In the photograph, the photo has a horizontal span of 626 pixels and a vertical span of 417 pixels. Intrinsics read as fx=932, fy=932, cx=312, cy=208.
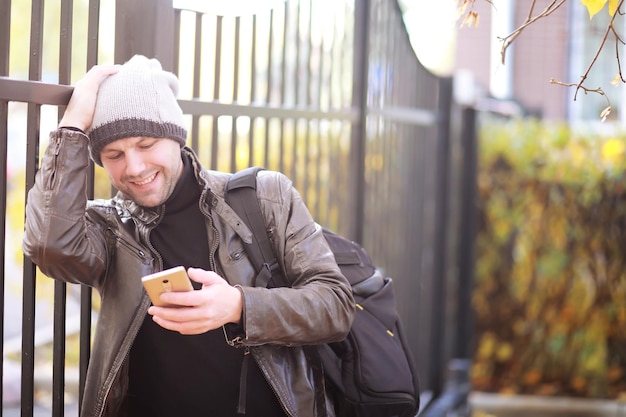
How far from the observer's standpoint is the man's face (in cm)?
237

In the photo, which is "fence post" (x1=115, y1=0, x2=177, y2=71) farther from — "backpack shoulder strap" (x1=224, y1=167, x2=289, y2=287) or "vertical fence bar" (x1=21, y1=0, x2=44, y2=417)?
"backpack shoulder strap" (x1=224, y1=167, x2=289, y2=287)

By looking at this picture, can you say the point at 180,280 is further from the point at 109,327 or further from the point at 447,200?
the point at 447,200

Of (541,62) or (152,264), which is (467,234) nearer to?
(152,264)

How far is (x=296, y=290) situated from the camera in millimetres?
2395

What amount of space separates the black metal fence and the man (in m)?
0.21

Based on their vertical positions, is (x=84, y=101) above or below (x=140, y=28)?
below

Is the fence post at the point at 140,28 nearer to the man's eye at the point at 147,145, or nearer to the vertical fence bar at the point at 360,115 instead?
the man's eye at the point at 147,145

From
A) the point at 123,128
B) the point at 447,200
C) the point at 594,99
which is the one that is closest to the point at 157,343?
the point at 123,128

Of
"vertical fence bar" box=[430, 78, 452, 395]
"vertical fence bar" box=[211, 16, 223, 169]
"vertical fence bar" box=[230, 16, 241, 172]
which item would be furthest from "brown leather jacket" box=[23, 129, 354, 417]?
"vertical fence bar" box=[430, 78, 452, 395]

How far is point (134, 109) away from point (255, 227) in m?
0.45

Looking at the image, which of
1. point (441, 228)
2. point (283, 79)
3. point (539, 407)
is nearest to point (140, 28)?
point (283, 79)

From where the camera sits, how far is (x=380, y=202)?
520 centimetres

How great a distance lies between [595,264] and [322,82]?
3647 millimetres

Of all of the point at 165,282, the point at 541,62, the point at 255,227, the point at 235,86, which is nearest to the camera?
the point at 165,282
